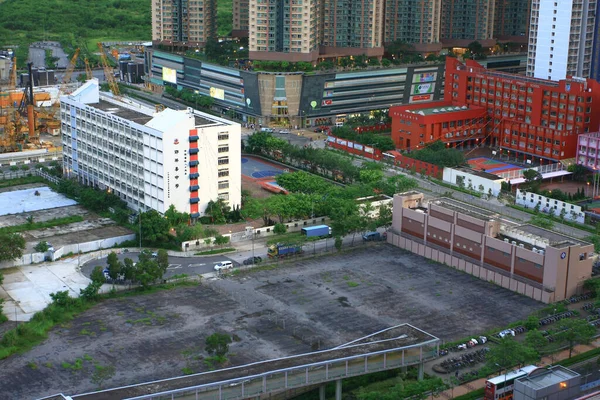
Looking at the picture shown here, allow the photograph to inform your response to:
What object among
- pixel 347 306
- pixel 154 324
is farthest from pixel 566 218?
pixel 154 324

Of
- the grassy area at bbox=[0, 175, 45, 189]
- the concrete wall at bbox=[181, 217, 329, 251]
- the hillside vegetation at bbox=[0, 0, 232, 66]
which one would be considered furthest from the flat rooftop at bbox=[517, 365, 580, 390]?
the hillside vegetation at bbox=[0, 0, 232, 66]

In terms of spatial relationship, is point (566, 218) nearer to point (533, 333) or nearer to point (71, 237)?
point (533, 333)

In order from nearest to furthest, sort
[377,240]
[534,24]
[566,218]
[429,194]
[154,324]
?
[154,324] → [377,240] → [566,218] → [429,194] → [534,24]

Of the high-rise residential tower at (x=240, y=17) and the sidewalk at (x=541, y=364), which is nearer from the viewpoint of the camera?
the sidewalk at (x=541, y=364)

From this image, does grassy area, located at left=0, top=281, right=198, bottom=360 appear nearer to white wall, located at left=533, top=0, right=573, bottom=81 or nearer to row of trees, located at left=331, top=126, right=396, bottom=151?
row of trees, located at left=331, top=126, right=396, bottom=151

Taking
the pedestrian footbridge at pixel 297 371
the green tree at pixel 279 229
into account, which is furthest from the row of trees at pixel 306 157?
the pedestrian footbridge at pixel 297 371

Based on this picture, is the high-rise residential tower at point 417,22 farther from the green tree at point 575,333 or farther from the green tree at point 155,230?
the green tree at point 575,333

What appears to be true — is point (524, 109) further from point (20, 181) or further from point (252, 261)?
point (20, 181)
